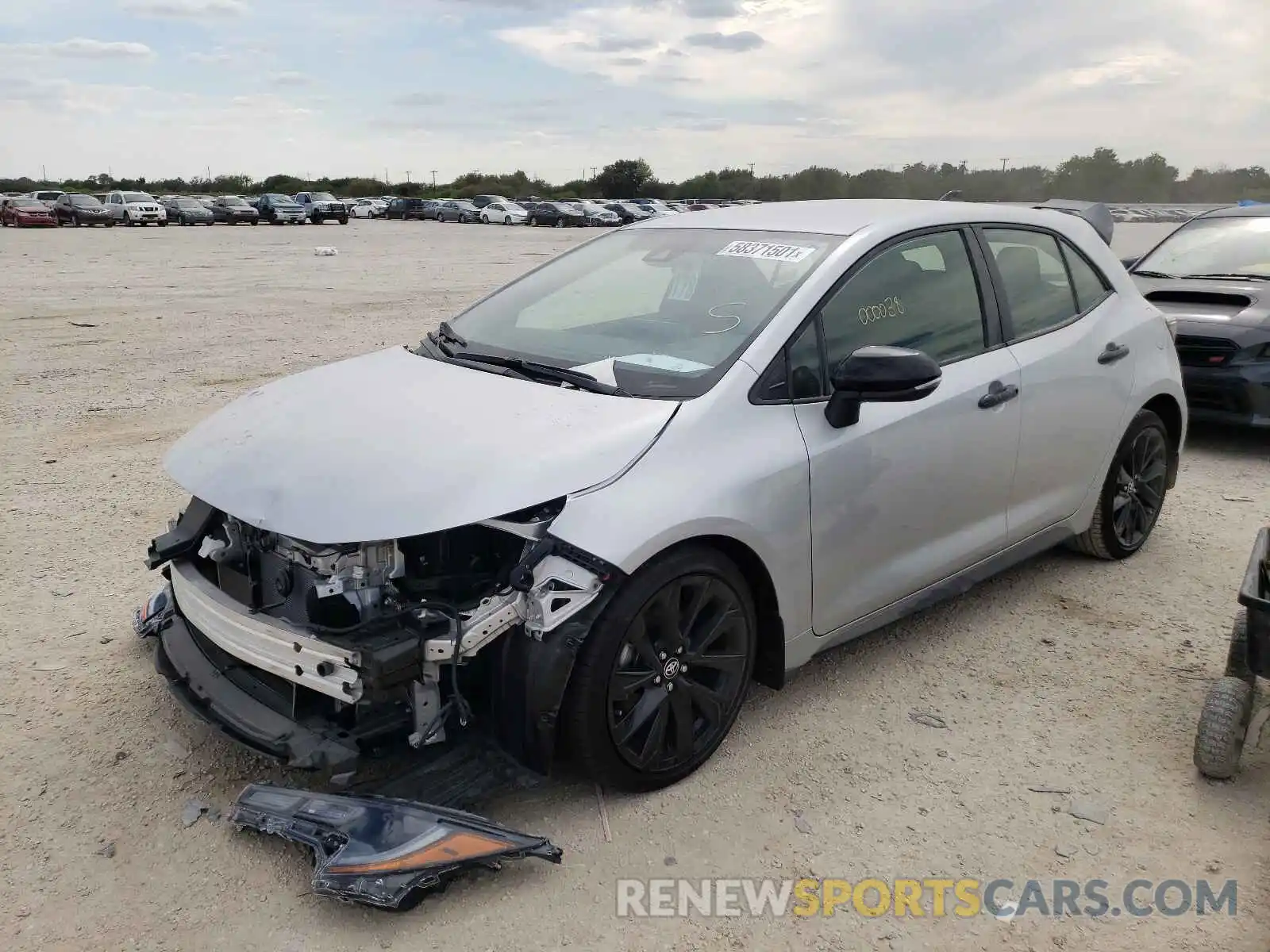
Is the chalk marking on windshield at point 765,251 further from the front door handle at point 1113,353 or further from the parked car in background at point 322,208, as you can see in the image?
the parked car in background at point 322,208

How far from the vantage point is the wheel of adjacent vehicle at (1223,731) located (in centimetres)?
305

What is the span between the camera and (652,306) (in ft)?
12.2

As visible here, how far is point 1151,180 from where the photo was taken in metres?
51.8

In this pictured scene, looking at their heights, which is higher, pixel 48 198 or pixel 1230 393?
pixel 48 198

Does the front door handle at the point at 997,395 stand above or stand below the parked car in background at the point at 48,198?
below

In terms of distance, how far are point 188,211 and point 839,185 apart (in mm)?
32098

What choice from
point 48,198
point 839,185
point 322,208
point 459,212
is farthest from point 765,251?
point 459,212

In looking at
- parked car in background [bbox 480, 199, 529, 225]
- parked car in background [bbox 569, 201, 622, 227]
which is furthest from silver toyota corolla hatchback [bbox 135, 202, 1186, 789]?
parked car in background [bbox 480, 199, 529, 225]

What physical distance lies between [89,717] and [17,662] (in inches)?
23.6

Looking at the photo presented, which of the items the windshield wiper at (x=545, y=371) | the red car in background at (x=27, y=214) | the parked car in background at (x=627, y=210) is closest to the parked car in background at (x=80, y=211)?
the red car in background at (x=27, y=214)

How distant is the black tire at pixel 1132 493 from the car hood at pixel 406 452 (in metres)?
2.70

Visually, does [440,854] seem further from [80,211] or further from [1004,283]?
[80,211]

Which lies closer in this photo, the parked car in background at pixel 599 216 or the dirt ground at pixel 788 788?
the dirt ground at pixel 788 788

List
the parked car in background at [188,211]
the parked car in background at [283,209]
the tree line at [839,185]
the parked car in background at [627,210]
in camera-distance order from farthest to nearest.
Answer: the parked car in background at [627,210] < the parked car in background at [283,209] < the parked car in background at [188,211] < the tree line at [839,185]
